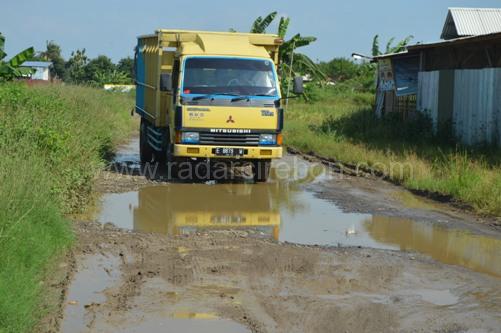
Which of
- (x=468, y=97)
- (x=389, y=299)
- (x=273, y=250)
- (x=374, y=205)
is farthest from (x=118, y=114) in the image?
(x=389, y=299)

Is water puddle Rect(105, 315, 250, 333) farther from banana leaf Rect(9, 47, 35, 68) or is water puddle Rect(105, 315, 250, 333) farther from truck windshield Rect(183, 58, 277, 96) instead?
banana leaf Rect(9, 47, 35, 68)

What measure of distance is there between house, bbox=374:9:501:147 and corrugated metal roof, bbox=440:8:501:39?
6.07 metres

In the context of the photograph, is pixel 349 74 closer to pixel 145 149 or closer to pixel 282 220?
pixel 145 149

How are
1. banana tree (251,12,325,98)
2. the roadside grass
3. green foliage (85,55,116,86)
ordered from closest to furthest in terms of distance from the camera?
the roadside grass → banana tree (251,12,325,98) → green foliage (85,55,116,86)

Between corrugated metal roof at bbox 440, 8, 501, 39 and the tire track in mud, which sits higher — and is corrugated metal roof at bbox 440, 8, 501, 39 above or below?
above

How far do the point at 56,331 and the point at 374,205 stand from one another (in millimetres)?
7474

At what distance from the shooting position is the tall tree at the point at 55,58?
3260 inches

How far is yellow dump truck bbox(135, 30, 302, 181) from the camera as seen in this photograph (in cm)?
1368

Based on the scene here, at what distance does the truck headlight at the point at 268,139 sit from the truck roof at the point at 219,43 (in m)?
1.58

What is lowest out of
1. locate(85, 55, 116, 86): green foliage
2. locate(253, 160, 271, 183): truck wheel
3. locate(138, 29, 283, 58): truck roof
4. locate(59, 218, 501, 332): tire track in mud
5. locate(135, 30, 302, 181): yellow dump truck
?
locate(59, 218, 501, 332): tire track in mud

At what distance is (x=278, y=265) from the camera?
26.2ft

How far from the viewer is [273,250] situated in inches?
342

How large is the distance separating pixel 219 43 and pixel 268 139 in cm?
213

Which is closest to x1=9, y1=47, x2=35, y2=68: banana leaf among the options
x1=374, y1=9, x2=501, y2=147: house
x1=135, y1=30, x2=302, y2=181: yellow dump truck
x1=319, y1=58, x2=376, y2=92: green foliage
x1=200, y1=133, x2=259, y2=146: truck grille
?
x1=135, y1=30, x2=302, y2=181: yellow dump truck
